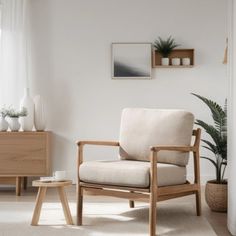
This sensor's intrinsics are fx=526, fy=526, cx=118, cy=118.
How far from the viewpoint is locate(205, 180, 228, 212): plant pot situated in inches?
169

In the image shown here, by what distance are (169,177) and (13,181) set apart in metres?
2.26

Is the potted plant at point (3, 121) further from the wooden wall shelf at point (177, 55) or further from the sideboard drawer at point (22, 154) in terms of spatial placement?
the wooden wall shelf at point (177, 55)

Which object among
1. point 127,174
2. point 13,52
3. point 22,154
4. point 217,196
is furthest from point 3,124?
point 217,196

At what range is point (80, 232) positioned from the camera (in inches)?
138

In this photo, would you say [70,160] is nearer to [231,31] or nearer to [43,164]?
[43,164]

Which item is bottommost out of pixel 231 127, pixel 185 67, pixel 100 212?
pixel 100 212

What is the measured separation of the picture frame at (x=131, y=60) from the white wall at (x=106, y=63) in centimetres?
8

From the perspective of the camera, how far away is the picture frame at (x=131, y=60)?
5.91 m

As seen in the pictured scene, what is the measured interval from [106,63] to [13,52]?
104 centimetres

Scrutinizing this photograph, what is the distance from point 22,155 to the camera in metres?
5.36

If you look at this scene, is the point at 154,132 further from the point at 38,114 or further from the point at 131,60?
the point at 131,60

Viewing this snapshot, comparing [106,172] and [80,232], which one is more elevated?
[106,172]

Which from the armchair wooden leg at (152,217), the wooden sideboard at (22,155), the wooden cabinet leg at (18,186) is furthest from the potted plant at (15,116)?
the armchair wooden leg at (152,217)

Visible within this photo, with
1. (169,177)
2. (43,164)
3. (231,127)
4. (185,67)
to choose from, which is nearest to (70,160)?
(43,164)
